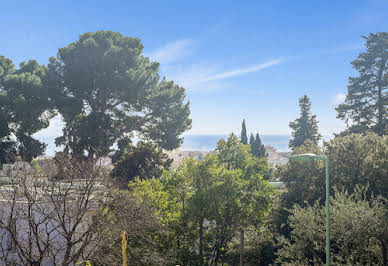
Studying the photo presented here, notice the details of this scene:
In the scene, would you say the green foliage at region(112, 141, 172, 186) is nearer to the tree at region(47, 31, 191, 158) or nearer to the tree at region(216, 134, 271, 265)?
the tree at region(47, 31, 191, 158)

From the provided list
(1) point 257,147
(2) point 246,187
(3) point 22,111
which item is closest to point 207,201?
(2) point 246,187

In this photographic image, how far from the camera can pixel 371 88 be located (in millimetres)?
35562

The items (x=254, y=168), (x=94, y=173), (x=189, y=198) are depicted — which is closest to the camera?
(x=94, y=173)

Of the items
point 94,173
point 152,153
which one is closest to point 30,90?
point 152,153

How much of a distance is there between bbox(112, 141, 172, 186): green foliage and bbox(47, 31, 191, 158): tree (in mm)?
3691

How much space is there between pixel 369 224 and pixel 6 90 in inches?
1325

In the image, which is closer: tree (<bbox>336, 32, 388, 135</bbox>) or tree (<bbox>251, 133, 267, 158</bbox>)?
tree (<bbox>336, 32, 388, 135</bbox>)

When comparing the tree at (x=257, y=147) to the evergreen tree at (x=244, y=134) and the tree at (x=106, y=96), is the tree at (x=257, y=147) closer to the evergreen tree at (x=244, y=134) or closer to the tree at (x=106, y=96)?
the evergreen tree at (x=244, y=134)

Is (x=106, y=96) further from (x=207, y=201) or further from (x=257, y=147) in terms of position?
(x=257, y=147)

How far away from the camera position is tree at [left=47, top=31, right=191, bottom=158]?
105 ft

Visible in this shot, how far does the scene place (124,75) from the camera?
3272 centimetres

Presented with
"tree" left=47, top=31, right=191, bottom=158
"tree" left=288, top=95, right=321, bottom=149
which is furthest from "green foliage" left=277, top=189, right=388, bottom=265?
"tree" left=288, top=95, right=321, bottom=149

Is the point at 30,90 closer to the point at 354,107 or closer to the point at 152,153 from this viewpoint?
the point at 152,153

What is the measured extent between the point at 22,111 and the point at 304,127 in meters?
35.9
